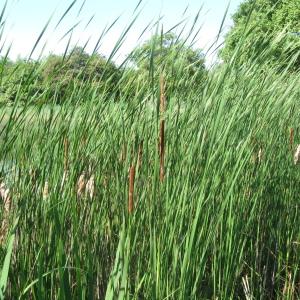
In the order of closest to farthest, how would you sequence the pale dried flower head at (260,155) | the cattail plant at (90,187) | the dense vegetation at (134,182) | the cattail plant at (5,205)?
the dense vegetation at (134,182), the cattail plant at (5,205), the cattail plant at (90,187), the pale dried flower head at (260,155)

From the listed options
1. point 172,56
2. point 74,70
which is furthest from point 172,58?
point 74,70

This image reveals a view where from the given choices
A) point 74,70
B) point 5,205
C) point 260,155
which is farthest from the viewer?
point 260,155

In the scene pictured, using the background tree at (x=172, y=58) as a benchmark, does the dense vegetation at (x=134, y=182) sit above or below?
below

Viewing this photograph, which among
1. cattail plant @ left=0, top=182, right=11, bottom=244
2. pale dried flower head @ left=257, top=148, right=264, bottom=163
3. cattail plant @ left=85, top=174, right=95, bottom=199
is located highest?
pale dried flower head @ left=257, top=148, right=264, bottom=163

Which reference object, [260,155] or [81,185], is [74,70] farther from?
[260,155]

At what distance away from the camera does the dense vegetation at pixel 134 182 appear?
3.94 ft

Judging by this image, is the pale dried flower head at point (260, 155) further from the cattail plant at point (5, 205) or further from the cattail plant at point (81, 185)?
the cattail plant at point (5, 205)

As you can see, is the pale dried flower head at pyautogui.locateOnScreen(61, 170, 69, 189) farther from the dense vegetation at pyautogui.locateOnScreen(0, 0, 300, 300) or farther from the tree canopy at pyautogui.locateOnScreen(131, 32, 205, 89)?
the tree canopy at pyautogui.locateOnScreen(131, 32, 205, 89)

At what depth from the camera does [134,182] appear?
140 centimetres

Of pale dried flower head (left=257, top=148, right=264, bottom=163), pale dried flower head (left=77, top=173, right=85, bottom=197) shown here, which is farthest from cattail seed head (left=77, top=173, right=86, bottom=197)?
pale dried flower head (left=257, top=148, right=264, bottom=163)

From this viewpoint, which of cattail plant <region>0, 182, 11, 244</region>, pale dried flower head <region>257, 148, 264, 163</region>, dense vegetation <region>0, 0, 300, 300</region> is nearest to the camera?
dense vegetation <region>0, 0, 300, 300</region>

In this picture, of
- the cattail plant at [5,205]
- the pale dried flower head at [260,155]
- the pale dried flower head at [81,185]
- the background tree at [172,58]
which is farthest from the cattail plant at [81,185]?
the pale dried flower head at [260,155]

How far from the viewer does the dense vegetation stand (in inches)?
47.3

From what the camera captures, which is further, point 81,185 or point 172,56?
point 172,56
